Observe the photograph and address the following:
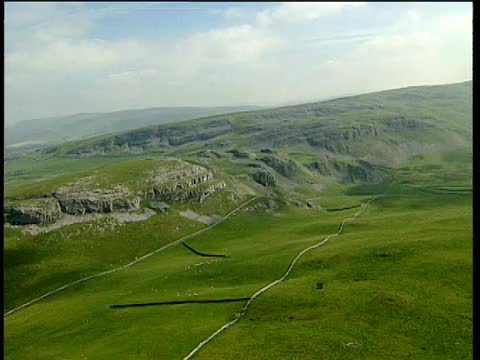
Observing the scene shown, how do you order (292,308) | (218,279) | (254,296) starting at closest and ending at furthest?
(292,308), (254,296), (218,279)

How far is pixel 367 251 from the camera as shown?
98.2 m

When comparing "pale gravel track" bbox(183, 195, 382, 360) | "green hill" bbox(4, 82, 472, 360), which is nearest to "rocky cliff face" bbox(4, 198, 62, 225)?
"green hill" bbox(4, 82, 472, 360)

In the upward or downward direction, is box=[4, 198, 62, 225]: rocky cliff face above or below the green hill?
above

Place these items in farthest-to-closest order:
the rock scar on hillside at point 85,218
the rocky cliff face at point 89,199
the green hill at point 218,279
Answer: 1. the rocky cliff face at point 89,199
2. the rock scar on hillside at point 85,218
3. the green hill at point 218,279

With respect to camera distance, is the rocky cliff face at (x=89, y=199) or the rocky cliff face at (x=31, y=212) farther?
the rocky cliff face at (x=89, y=199)

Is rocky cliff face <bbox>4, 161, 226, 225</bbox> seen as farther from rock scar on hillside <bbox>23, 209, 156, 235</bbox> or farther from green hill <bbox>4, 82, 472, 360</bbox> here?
rock scar on hillside <bbox>23, 209, 156, 235</bbox>

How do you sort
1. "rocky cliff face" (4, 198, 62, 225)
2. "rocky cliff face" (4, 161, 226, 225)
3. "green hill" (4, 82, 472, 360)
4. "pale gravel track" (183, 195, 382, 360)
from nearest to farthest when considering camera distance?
"pale gravel track" (183, 195, 382, 360), "green hill" (4, 82, 472, 360), "rocky cliff face" (4, 198, 62, 225), "rocky cliff face" (4, 161, 226, 225)

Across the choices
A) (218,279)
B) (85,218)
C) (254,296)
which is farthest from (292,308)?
(85,218)

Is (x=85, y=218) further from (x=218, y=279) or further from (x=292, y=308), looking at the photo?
(x=292, y=308)

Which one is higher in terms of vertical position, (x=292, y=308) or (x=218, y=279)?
(x=292, y=308)

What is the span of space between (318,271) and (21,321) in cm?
6784

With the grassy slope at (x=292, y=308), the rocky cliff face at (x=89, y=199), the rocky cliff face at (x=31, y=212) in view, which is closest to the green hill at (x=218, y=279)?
the grassy slope at (x=292, y=308)

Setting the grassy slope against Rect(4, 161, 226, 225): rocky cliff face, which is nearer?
the grassy slope

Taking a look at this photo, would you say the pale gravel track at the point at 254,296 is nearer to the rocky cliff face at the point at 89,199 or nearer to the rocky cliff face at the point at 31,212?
the rocky cliff face at the point at 89,199
